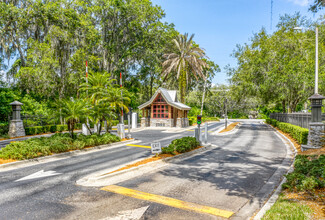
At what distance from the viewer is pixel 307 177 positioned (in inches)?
286

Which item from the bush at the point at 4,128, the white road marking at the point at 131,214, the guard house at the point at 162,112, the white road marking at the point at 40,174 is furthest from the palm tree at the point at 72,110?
the guard house at the point at 162,112

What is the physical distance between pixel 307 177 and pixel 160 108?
90.4 ft

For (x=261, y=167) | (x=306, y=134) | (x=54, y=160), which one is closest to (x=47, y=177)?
(x=54, y=160)

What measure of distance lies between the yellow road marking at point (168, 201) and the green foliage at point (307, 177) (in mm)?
2772

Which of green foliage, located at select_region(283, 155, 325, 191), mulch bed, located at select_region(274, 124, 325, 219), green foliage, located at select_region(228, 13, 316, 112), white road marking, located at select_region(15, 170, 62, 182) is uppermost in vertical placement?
green foliage, located at select_region(228, 13, 316, 112)

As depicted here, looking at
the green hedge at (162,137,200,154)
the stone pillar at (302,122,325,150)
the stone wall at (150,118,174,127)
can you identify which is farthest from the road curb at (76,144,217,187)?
the stone wall at (150,118,174,127)

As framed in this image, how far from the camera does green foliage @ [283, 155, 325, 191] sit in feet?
22.1

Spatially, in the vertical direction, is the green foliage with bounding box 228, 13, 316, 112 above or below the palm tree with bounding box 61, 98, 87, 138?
above

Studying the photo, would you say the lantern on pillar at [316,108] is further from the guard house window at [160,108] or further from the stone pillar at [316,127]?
the guard house window at [160,108]

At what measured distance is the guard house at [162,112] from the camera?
33594 mm

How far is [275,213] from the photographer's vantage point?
530 cm

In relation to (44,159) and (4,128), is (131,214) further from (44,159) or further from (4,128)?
(4,128)

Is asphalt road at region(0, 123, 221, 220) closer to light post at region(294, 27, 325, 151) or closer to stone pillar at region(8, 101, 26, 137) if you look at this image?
light post at region(294, 27, 325, 151)

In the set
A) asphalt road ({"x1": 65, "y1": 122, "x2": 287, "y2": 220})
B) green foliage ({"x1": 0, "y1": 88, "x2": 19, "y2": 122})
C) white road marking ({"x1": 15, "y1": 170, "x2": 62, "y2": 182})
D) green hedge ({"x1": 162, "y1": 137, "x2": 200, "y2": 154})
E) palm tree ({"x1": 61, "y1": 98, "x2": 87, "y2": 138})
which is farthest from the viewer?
green foliage ({"x1": 0, "y1": 88, "x2": 19, "y2": 122})
